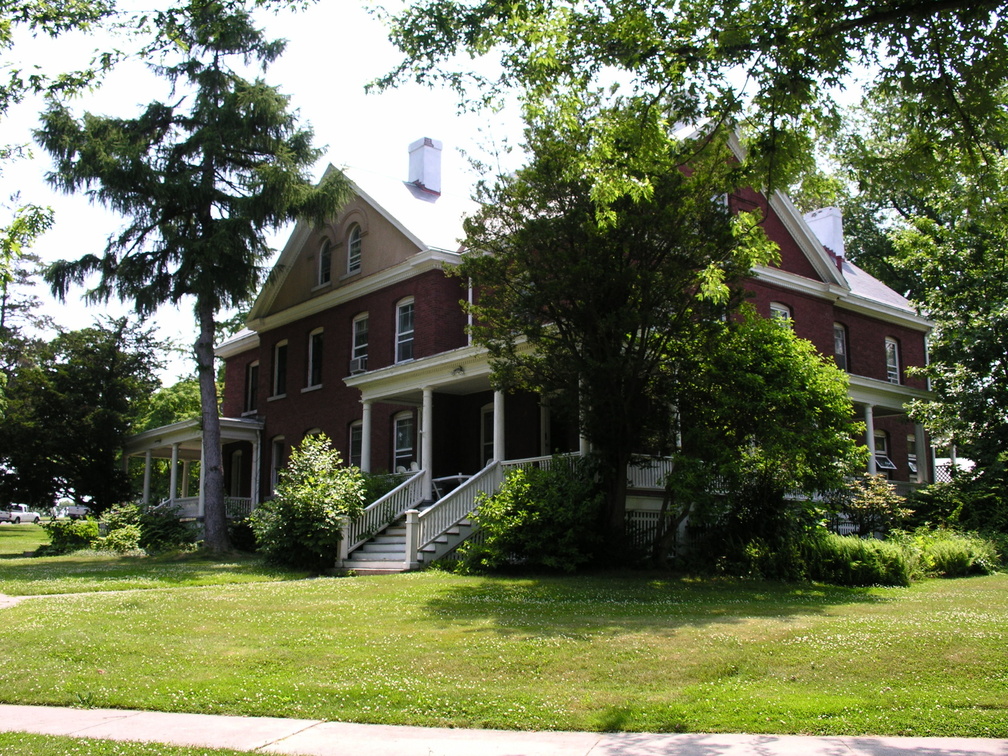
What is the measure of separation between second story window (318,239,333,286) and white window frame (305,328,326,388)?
1.71m

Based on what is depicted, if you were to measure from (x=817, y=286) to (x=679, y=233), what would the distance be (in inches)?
428

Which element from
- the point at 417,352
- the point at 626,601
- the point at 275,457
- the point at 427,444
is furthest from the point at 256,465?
the point at 626,601

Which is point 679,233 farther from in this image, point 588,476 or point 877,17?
point 877,17

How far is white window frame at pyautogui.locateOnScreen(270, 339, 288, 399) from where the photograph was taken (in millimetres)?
30547

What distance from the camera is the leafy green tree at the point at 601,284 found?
15.6 metres

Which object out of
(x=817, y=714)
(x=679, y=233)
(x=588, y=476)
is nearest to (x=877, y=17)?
(x=817, y=714)

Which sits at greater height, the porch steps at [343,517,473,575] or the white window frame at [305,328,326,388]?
the white window frame at [305,328,326,388]

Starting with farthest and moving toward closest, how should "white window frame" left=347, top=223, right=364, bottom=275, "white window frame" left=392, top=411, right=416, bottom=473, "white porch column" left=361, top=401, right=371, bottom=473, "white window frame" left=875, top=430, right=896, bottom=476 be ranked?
"white window frame" left=347, top=223, right=364, bottom=275, "white window frame" left=875, top=430, right=896, bottom=476, "white window frame" left=392, top=411, right=416, bottom=473, "white porch column" left=361, top=401, right=371, bottom=473

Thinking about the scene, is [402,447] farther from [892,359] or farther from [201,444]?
[892,359]

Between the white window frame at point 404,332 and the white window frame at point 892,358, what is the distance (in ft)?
48.7

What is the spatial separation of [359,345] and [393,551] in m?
10.1

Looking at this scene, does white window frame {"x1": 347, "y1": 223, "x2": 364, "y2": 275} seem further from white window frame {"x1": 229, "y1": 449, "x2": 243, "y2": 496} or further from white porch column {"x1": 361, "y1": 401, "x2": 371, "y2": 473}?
white window frame {"x1": 229, "y1": 449, "x2": 243, "y2": 496}

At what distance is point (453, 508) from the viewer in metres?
18.5

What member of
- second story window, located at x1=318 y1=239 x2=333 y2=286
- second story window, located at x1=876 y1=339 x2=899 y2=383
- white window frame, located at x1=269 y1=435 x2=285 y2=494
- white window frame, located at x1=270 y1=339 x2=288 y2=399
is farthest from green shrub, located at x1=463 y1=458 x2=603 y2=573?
white window frame, located at x1=270 y1=339 x2=288 y2=399
